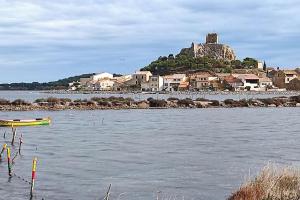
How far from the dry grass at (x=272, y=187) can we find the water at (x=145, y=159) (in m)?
3.56

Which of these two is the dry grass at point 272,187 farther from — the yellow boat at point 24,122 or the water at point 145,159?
the yellow boat at point 24,122

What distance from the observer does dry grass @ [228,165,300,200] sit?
16828 millimetres

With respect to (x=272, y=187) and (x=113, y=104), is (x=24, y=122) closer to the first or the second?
(x=272, y=187)

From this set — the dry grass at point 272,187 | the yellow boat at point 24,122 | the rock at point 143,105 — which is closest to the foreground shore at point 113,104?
the rock at point 143,105

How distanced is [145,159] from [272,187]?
50.9ft

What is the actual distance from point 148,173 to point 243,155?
31.0ft

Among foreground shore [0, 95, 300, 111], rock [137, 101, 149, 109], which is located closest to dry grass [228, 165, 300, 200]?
foreground shore [0, 95, 300, 111]

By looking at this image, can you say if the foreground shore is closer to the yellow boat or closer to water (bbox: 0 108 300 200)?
the yellow boat

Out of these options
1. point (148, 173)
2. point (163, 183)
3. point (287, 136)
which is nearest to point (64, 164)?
point (148, 173)

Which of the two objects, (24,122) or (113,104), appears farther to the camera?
(113,104)

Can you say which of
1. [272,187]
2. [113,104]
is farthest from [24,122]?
[113,104]

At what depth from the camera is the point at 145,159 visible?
32.1 m

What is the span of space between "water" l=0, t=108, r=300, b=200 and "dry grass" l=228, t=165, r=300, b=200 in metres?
3.56

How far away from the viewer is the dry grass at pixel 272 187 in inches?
663
